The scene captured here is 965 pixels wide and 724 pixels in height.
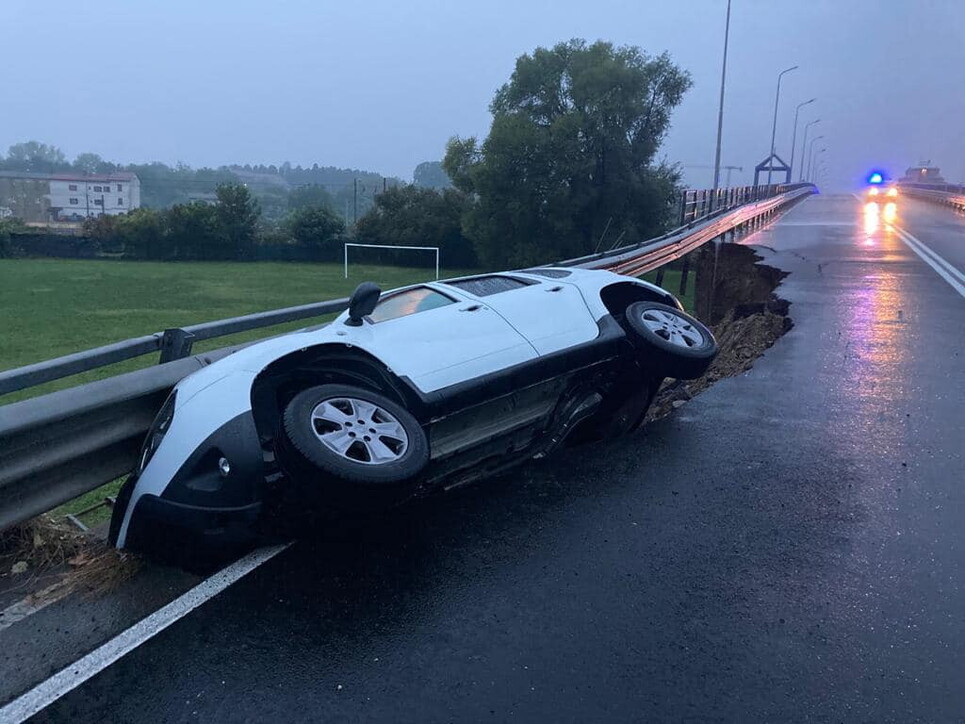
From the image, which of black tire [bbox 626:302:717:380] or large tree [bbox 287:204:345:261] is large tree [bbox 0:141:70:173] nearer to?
large tree [bbox 287:204:345:261]

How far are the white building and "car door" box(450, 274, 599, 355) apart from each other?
6397cm

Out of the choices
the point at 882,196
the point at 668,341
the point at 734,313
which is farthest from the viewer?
the point at 882,196

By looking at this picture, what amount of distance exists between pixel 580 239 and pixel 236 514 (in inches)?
1907

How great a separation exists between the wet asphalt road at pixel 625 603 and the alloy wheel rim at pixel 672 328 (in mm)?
657

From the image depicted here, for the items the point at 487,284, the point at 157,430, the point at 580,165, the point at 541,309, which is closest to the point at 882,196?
the point at 580,165

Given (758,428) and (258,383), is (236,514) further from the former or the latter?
(758,428)

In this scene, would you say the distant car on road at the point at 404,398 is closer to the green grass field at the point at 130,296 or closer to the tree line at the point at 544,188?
the green grass field at the point at 130,296

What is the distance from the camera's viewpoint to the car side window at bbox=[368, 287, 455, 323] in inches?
190

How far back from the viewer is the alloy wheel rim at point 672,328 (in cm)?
556

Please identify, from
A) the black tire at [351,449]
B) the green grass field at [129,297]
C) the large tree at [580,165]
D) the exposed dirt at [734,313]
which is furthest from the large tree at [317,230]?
the black tire at [351,449]

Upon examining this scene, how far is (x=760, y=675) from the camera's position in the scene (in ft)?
9.49

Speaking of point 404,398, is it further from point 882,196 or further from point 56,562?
point 882,196

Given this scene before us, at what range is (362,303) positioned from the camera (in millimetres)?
4578

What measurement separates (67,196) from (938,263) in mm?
72373
